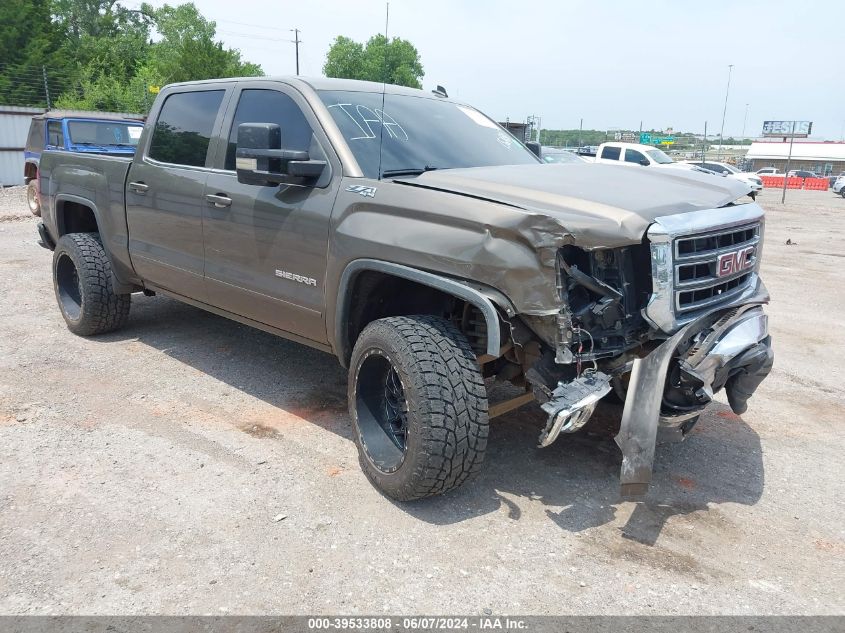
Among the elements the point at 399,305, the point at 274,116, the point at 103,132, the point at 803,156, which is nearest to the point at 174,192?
the point at 274,116

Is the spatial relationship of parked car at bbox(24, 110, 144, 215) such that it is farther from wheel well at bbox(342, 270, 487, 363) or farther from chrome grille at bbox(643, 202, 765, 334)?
chrome grille at bbox(643, 202, 765, 334)

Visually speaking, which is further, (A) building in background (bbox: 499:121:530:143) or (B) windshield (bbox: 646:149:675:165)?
(A) building in background (bbox: 499:121:530:143)

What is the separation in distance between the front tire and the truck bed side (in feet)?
9.39

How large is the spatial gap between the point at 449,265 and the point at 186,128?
270cm

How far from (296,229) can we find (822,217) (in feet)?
70.4

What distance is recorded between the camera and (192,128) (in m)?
4.72

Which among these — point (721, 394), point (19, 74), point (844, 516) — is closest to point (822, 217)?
point (721, 394)

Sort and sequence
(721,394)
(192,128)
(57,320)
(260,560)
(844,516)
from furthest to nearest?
(57,320)
(721,394)
(192,128)
(844,516)
(260,560)

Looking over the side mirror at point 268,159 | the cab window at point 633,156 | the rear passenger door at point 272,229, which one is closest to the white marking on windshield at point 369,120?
the rear passenger door at point 272,229

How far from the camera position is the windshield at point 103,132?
12.3 metres

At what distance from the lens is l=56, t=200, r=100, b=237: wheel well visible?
19.9ft

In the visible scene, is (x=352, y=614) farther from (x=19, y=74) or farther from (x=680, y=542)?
(x=19, y=74)

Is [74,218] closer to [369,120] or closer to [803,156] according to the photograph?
[369,120]

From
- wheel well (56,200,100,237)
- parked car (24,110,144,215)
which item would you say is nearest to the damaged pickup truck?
wheel well (56,200,100,237)
